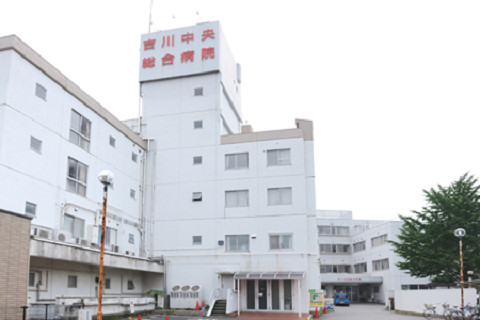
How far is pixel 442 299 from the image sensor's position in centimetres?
2877

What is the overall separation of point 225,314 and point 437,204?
58.6ft

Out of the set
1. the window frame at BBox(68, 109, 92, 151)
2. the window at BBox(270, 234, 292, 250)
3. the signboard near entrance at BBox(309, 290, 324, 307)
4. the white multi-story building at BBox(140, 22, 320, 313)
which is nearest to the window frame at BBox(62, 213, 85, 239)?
the window frame at BBox(68, 109, 92, 151)

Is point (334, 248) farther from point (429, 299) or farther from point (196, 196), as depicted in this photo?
point (196, 196)

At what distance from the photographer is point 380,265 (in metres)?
56.4

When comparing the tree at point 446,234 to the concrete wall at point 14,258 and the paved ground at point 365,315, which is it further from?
the concrete wall at point 14,258

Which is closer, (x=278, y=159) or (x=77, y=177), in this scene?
(x=77, y=177)

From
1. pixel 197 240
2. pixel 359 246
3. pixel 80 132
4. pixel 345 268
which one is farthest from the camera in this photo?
pixel 345 268

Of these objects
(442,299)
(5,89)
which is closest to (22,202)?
(5,89)

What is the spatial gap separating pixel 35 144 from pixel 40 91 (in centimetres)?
270

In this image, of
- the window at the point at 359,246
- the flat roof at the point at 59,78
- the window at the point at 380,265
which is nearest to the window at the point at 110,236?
the flat roof at the point at 59,78

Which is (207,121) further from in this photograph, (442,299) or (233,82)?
(442,299)

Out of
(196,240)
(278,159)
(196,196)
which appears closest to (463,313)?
(278,159)

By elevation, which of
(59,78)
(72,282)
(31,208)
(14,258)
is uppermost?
(59,78)

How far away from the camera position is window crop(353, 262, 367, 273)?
6233cm
